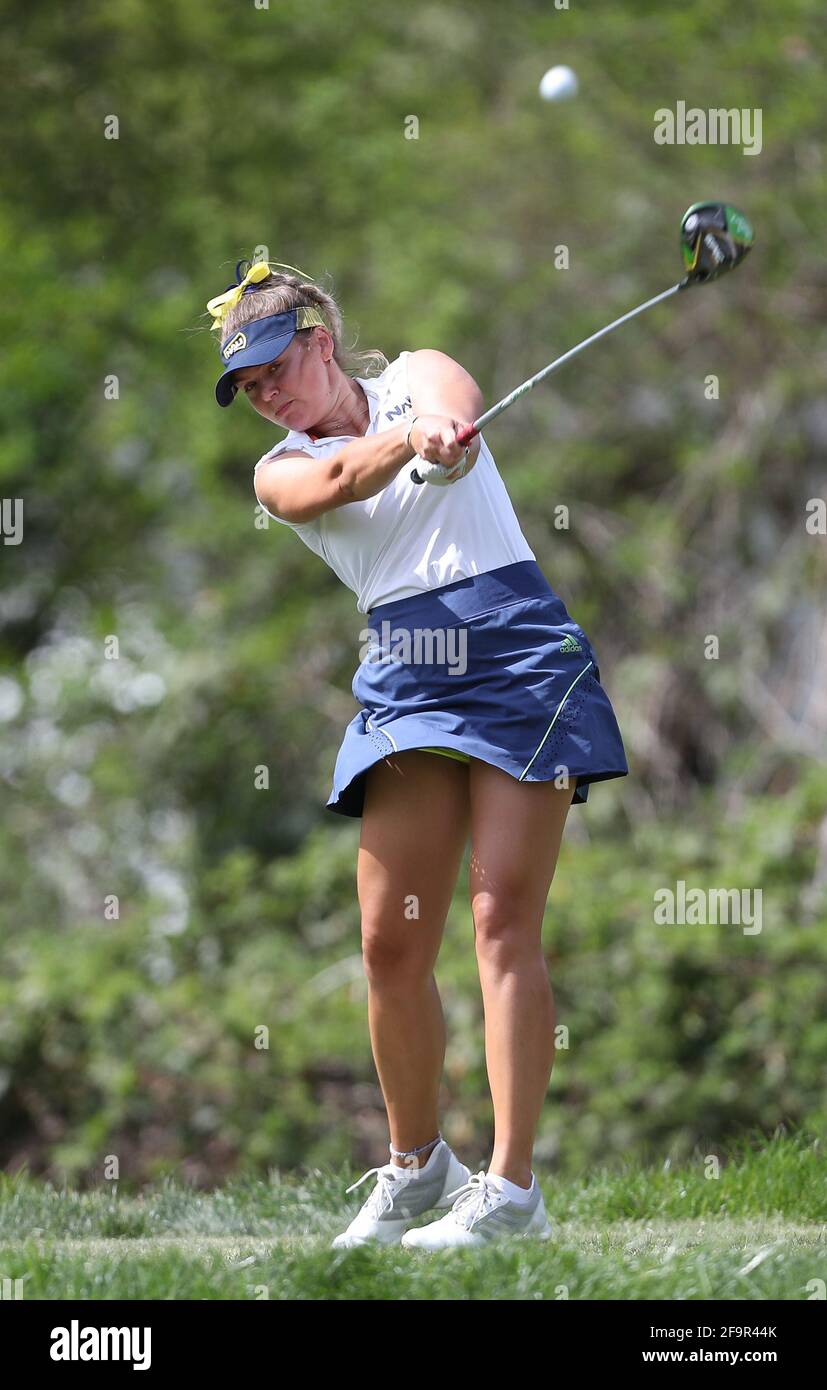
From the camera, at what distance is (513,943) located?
2799mm

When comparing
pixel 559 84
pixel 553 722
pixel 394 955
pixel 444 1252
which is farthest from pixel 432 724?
pixel 559 84

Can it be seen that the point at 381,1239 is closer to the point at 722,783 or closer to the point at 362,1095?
the point at 362,1095

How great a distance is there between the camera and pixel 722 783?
7.58 metres

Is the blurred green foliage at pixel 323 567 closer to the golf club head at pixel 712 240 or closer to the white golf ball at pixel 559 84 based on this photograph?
the white golf ball at pixel 559 84

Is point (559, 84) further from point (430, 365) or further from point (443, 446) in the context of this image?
point (443, 446)

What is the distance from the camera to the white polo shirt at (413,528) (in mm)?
2852

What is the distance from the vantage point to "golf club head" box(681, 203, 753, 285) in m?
2.98

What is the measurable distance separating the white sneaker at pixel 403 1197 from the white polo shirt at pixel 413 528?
1.06 meters

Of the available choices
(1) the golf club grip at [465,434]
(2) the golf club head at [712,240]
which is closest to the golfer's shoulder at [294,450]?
(1) the golf club grip at [465,434]

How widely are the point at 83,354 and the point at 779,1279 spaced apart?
298 inches

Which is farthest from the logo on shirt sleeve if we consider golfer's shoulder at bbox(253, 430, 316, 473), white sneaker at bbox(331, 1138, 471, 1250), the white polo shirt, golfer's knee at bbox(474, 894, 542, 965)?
white sneaker at bbox(331, 1138, 471, 1250)
